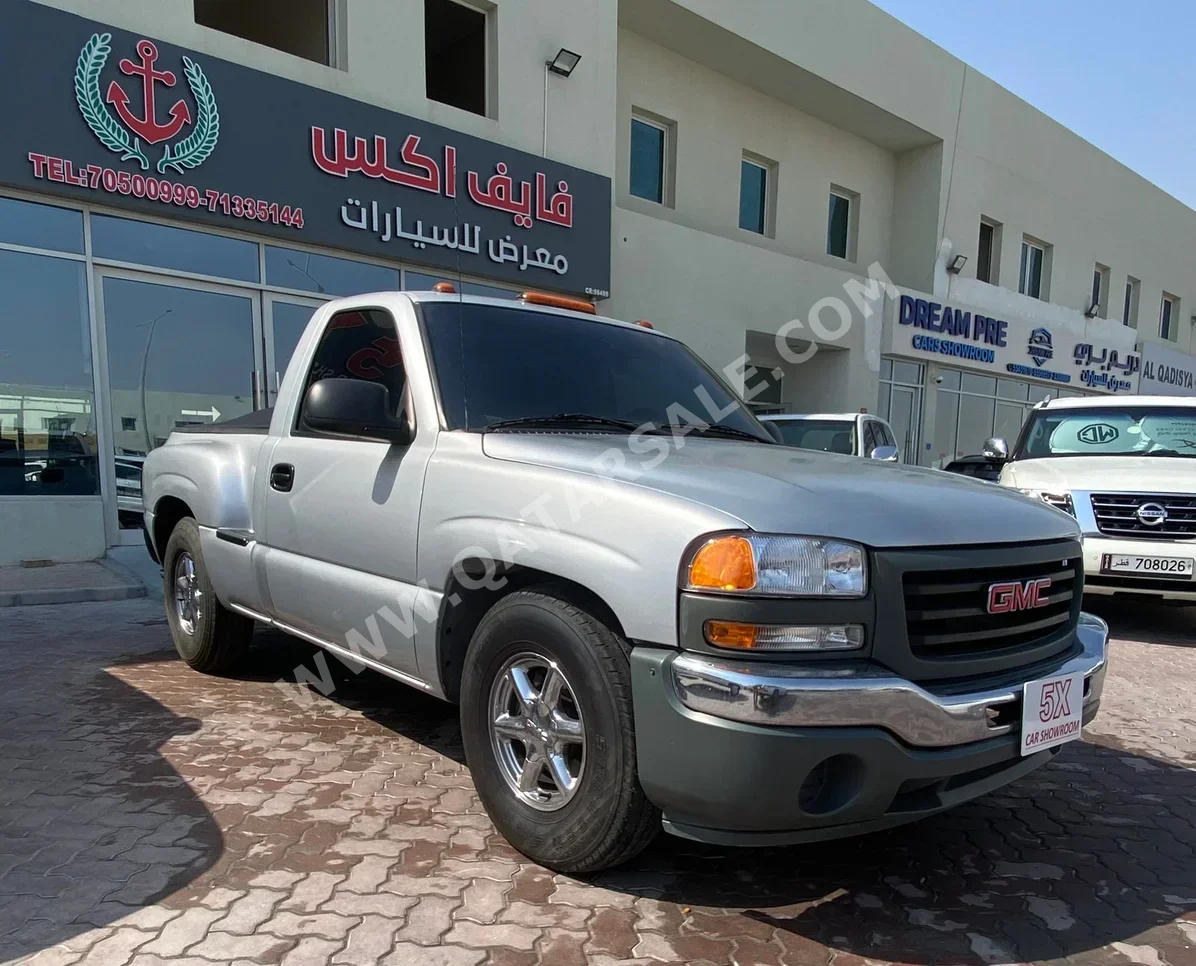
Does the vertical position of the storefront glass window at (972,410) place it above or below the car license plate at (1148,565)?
above

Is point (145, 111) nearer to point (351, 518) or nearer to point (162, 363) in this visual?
point (162, 363)

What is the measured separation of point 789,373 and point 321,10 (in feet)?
34.2

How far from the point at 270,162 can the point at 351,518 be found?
6.77m

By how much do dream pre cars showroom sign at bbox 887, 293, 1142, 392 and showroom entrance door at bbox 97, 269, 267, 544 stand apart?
12214 mm

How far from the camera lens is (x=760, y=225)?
49.8ft

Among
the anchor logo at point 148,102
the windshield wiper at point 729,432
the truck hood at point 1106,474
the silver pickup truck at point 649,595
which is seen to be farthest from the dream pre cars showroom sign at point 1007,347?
the silver pickup truck at point 649,595

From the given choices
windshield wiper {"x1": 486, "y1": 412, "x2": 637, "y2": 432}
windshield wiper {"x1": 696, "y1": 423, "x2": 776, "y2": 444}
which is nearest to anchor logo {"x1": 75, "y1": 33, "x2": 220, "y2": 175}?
windshield wiper {"x1": 486, "y1": 412, "x2": 637, "y2": 432}

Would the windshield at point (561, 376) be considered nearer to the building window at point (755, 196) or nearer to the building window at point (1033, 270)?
the building window at point (755, 196)

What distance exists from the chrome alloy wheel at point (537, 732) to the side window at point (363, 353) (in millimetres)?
1171

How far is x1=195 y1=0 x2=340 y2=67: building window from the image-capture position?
373 inches

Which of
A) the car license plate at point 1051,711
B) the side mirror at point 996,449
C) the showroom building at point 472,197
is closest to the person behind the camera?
the car license plate at point 1051,711

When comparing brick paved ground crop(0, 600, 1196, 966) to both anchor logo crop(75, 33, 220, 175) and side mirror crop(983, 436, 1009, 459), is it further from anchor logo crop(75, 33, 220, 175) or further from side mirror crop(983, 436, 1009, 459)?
anchor logo crop(75, 33, 220, 175)

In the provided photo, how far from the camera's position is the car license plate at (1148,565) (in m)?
5.70

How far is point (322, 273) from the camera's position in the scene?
923 cm
